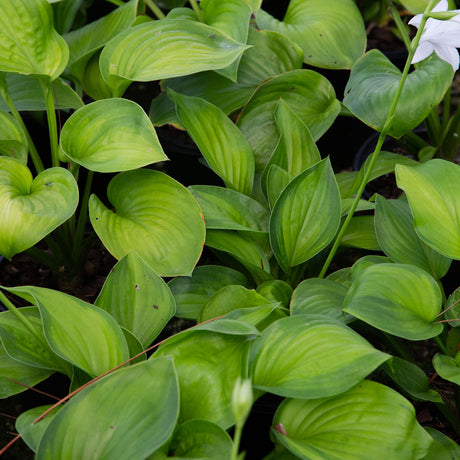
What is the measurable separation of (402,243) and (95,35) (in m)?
0.90

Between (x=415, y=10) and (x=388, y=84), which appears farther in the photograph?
(x=415, y=10)

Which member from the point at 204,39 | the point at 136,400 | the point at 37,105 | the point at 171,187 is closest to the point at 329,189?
the point at 171,187

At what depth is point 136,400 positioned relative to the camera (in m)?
0.74

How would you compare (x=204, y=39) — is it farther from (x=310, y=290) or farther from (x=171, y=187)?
(x=310, y=290)

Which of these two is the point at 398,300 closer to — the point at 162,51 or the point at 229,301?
the point at 229,301

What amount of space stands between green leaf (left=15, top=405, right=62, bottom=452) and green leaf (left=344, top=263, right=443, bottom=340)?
0.47 m

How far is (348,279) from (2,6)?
87cm

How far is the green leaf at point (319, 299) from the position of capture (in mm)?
989

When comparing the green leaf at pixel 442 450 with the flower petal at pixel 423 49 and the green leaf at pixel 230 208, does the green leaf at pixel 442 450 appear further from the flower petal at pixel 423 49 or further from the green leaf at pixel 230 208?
the flower petal at pixel 423 49

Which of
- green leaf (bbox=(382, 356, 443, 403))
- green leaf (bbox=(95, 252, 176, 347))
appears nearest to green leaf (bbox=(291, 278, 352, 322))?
green leaf (bbox=(382, 356, 443, 403))

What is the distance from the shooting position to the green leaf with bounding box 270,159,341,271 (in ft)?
3.51

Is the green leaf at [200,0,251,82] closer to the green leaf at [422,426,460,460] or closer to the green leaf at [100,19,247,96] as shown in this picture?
the green leaf at [100,19,247,96]

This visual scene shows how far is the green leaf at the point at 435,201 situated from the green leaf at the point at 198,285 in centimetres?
37

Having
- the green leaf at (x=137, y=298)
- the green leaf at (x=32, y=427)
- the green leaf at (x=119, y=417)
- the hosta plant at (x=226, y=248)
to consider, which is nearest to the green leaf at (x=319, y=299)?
the hosta plant at (x=226, y=248)
